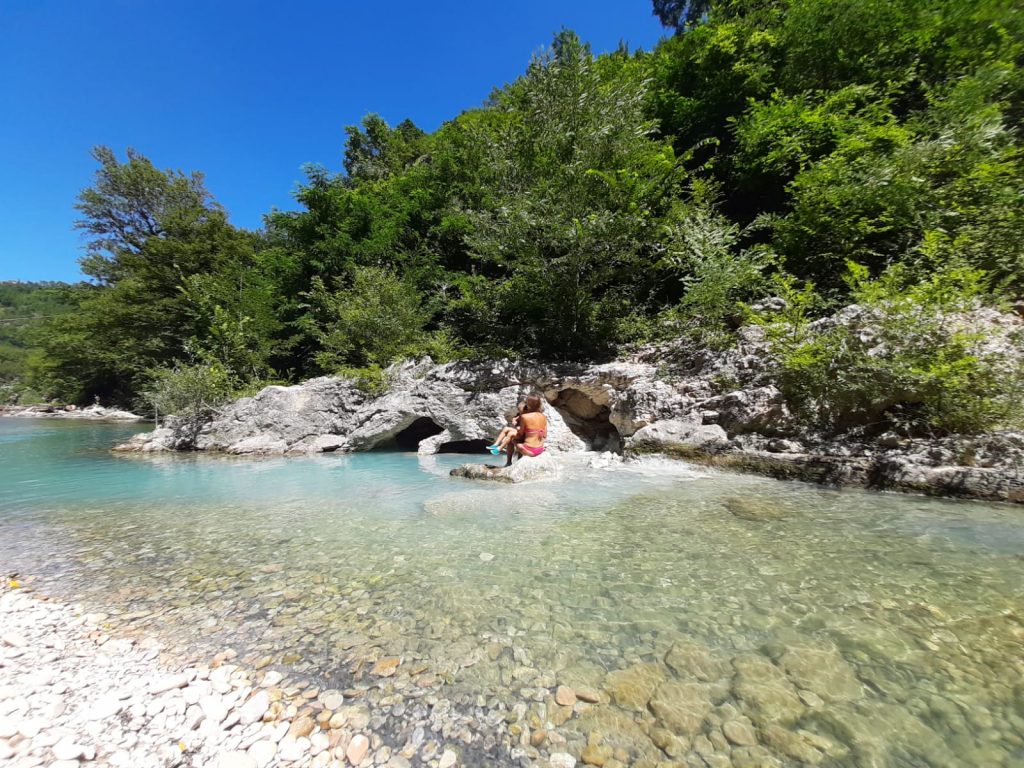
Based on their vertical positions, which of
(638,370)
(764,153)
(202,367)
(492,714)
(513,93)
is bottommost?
(492,714)

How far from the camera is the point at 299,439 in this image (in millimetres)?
14469

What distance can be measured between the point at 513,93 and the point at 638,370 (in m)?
12.7

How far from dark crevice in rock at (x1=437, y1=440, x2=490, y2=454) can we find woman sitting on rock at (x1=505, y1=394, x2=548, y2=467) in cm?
394

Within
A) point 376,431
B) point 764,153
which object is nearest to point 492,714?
point 376,431

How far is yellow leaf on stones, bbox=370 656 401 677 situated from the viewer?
2703 millimetres

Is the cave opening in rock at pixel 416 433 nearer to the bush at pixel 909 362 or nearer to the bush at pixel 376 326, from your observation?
the bush at pixel 376 326

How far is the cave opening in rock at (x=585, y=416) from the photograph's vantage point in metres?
12.2

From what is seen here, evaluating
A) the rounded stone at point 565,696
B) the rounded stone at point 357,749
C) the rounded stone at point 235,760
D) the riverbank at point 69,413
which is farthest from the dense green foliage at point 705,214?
the riverbank at point 69,413

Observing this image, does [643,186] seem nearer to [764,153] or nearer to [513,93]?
[764,153]

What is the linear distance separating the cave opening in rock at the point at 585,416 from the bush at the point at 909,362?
4.92 m

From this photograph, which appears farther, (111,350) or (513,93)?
(111,350)

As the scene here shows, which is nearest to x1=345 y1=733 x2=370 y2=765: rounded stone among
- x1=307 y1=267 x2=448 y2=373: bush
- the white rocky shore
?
the white rocky shore

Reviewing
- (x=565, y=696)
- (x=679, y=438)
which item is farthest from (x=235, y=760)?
(x=679, y=438)

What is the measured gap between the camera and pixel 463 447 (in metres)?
14.1
